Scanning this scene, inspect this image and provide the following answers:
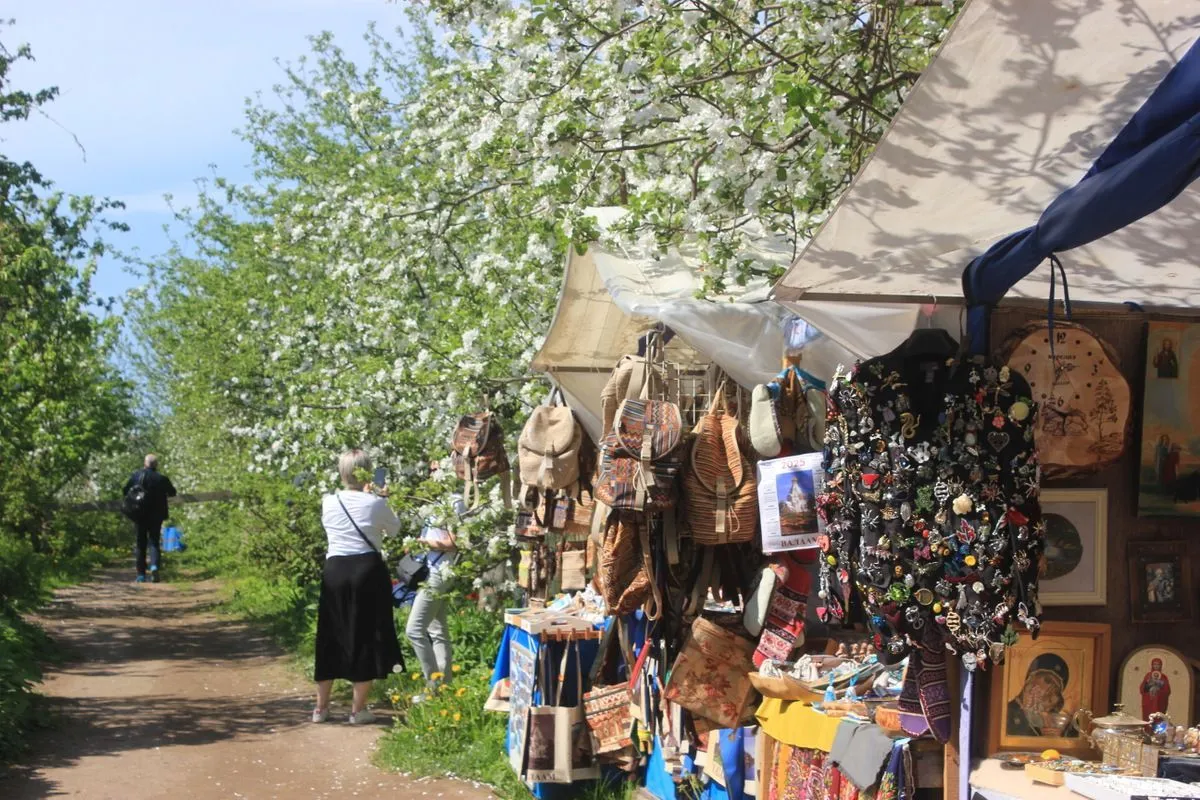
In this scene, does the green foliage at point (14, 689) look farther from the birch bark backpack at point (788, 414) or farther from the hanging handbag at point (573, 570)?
the birch bark backpack at point (788, 414)

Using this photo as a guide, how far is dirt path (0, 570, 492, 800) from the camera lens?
816 centimetres

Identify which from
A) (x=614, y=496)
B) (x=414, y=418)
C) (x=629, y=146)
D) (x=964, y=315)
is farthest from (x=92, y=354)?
(x=964, y=315)

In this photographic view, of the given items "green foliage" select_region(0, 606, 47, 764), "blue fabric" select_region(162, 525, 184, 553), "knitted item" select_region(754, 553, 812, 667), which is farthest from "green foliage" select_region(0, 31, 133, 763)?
"blue fabric" select_region(162, 525, 184, 553)

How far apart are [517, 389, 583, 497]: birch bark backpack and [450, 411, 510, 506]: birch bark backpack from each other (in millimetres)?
899

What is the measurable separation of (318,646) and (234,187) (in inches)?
529

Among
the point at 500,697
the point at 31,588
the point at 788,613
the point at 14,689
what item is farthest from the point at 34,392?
the point at 788,613

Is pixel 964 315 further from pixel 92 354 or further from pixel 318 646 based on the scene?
pixel 92 354

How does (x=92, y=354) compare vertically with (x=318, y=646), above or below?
above

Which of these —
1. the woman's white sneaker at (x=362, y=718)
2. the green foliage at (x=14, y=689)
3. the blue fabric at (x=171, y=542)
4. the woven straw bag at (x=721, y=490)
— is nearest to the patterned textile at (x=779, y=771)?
the woven straw bag at (x=721, y=490)

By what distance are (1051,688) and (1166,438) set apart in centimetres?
86

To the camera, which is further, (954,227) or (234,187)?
(234,187)

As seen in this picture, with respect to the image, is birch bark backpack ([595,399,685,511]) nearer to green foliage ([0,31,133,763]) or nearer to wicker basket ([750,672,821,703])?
wicker basket ([750,672,821,703])

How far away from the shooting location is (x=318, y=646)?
9.75m

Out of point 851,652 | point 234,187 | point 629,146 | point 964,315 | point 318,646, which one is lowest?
point 318,646
